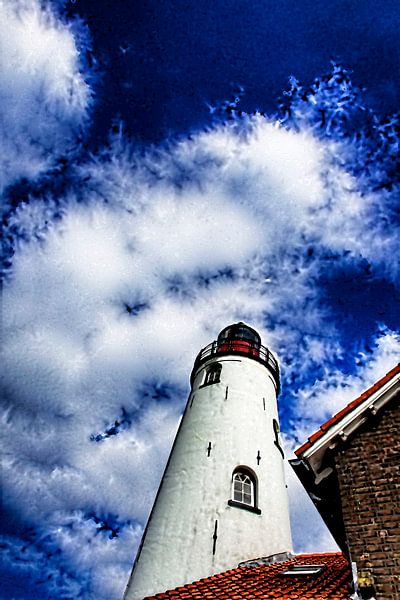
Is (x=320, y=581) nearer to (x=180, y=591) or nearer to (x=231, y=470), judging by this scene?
(x=180, y=591)

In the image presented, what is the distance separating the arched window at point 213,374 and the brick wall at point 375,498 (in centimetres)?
1042

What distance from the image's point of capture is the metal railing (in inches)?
784

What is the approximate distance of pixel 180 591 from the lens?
10.6m

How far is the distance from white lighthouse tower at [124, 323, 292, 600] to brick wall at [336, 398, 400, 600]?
681 centimetres

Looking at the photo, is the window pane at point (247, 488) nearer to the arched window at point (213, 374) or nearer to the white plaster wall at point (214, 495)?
the white plaster wall at point (214, 495)

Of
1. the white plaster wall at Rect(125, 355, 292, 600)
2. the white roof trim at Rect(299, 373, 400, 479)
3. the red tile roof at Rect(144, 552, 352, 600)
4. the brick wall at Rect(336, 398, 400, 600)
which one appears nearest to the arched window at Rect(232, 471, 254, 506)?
the white plaster wall at Rect(125, 355, 292, 600)

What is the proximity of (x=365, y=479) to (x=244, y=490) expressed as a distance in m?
8.01

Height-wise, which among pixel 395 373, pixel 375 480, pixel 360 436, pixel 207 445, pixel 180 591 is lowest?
pixel 180 591

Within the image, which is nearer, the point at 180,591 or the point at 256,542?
the point at 180,591

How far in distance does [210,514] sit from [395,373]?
26.1 ft

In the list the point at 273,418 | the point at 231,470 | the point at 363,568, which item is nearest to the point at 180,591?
the point at 231,470

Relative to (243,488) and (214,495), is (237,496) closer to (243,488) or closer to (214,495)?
(243,488)

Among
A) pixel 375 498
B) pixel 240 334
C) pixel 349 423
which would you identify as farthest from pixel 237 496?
pixel 240 334

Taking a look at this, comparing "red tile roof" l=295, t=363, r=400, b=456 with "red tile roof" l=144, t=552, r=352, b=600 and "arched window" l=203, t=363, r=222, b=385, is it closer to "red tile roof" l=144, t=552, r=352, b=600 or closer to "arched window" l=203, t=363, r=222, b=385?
"red tile roof" l=144, t=552, r=352, b=600
